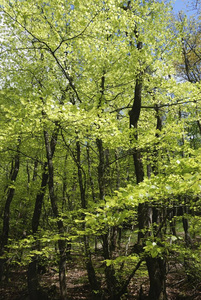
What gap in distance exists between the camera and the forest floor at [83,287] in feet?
24.4

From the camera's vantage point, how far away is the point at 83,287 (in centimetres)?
903

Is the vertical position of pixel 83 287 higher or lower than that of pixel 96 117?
lower

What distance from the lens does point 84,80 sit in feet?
25.8

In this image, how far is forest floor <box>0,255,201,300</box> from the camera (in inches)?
293

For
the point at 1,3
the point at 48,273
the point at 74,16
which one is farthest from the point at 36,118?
the point at 48,273

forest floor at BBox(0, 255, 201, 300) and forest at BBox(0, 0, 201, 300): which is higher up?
forest at BBox(0, 0, 201, 300)

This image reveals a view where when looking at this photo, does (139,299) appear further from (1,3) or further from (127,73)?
(1,3)

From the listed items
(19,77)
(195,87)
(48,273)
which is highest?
(19,77)

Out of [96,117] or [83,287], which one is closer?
[96,117]

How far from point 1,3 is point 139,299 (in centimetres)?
993

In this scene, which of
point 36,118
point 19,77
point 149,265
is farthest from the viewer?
point 19,77

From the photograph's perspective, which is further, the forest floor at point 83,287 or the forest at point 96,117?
the forest floor at point 83,287

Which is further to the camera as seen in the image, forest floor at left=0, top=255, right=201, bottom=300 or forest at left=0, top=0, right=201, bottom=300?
forest floor at left=0, top=255, right=201, bottom=300

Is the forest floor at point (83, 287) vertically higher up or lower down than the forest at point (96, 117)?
lower down
